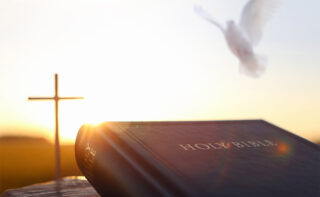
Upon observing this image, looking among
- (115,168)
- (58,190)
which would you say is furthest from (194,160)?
(58,190)

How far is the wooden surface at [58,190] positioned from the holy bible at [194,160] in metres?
0.40

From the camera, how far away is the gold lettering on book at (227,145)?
36.5 inches

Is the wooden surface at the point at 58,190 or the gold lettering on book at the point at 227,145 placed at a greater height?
the gold lettering on book at the point at 227,145

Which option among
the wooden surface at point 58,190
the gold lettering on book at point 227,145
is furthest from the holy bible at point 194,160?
the wooden surface at point 58,190

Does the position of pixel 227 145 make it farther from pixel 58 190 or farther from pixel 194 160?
pixel 58 190

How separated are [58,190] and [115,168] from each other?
74cm

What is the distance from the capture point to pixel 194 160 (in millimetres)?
823

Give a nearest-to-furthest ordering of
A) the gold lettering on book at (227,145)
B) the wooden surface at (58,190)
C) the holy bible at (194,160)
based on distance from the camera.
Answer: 1. the holy bible at (194,160)
2. the gold lettering on book at (227,145)
3. the wooden surface at (58,190)

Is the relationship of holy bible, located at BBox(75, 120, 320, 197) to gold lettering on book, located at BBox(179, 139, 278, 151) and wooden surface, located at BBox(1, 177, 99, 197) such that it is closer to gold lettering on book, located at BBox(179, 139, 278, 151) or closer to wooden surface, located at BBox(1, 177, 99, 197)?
gold lettering on book, located at BBox(179, 139, 278, 151)

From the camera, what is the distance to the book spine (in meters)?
0.70

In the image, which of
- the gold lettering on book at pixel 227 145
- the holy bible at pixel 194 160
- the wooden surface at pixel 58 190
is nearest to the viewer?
the holy bible at pixel 194 160

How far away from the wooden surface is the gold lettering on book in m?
0.60

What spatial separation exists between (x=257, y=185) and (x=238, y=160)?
0.15m

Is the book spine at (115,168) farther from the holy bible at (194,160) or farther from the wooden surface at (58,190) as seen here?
the wooden surface at (58,190)
